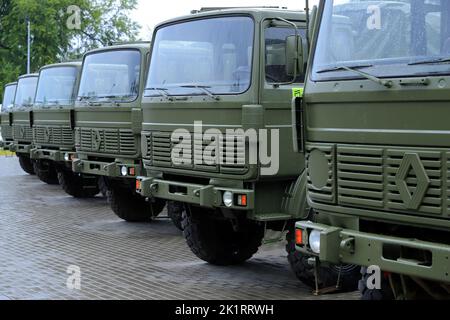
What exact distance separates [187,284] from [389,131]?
11.1 feet

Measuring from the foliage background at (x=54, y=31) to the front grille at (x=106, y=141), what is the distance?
24648mm

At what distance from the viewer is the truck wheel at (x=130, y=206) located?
11.3m

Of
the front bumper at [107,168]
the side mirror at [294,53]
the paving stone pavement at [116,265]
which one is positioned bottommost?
the paving stone pavement at [116,265]

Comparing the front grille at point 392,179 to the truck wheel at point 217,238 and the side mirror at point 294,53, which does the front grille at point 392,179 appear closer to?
the side mirror at point 294,53

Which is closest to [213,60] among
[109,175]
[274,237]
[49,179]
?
[274,237]

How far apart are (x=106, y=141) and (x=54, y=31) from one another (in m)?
28.0

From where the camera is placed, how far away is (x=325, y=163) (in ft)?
16.9

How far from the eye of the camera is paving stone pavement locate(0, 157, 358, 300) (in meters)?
7.14

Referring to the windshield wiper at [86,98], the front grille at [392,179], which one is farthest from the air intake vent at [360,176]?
the windshield wiper at [86,98]

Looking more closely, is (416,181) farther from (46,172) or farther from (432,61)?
(46,172)

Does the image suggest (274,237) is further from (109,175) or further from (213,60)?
(109,175)

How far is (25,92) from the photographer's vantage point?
1755cm

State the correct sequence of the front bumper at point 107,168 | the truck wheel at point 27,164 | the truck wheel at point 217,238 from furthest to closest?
the truck wheel at point 27,164
the front bumper at point 107,168
the truck wheel at point 217,238

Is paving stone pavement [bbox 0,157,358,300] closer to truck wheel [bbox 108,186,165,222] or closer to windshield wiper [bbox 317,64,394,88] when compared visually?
truck wheel [bbox 108,186,165,222]
